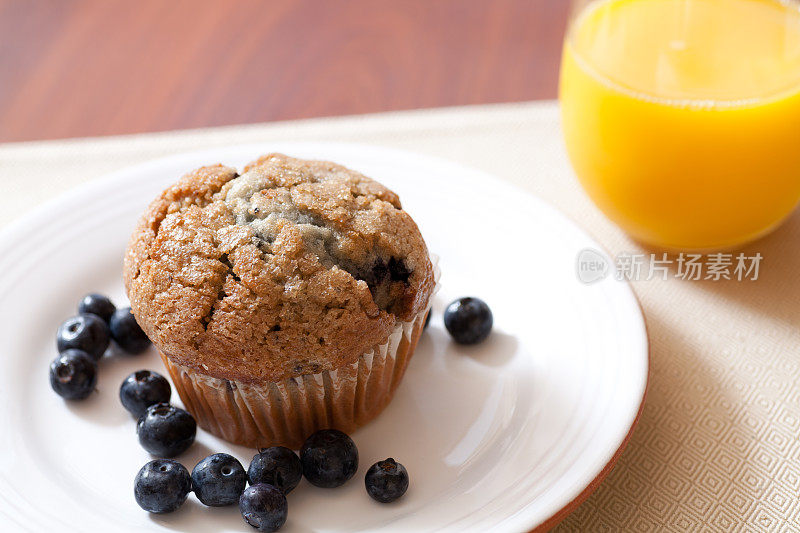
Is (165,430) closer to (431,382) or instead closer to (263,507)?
(263,507)

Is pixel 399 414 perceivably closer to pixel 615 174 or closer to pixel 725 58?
pixel 615 174

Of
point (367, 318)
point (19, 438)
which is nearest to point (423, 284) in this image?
point (367, 318)

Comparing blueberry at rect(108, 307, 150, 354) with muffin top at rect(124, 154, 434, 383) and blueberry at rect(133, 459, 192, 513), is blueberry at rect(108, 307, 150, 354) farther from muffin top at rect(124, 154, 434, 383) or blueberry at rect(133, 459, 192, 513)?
blueberry at rect(133, 459, 192, 513)

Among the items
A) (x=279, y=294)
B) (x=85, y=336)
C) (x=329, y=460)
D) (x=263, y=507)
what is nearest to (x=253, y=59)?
(x=85, y=336)

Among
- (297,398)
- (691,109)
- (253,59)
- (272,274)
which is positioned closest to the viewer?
(272,274)

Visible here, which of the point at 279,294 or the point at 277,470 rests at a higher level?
the point at 279,294

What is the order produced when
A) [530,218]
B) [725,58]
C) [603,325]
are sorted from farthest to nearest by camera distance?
1. [530,218]
2. [725,58]
3. [603,325]

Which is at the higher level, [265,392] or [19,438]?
[265,392]
